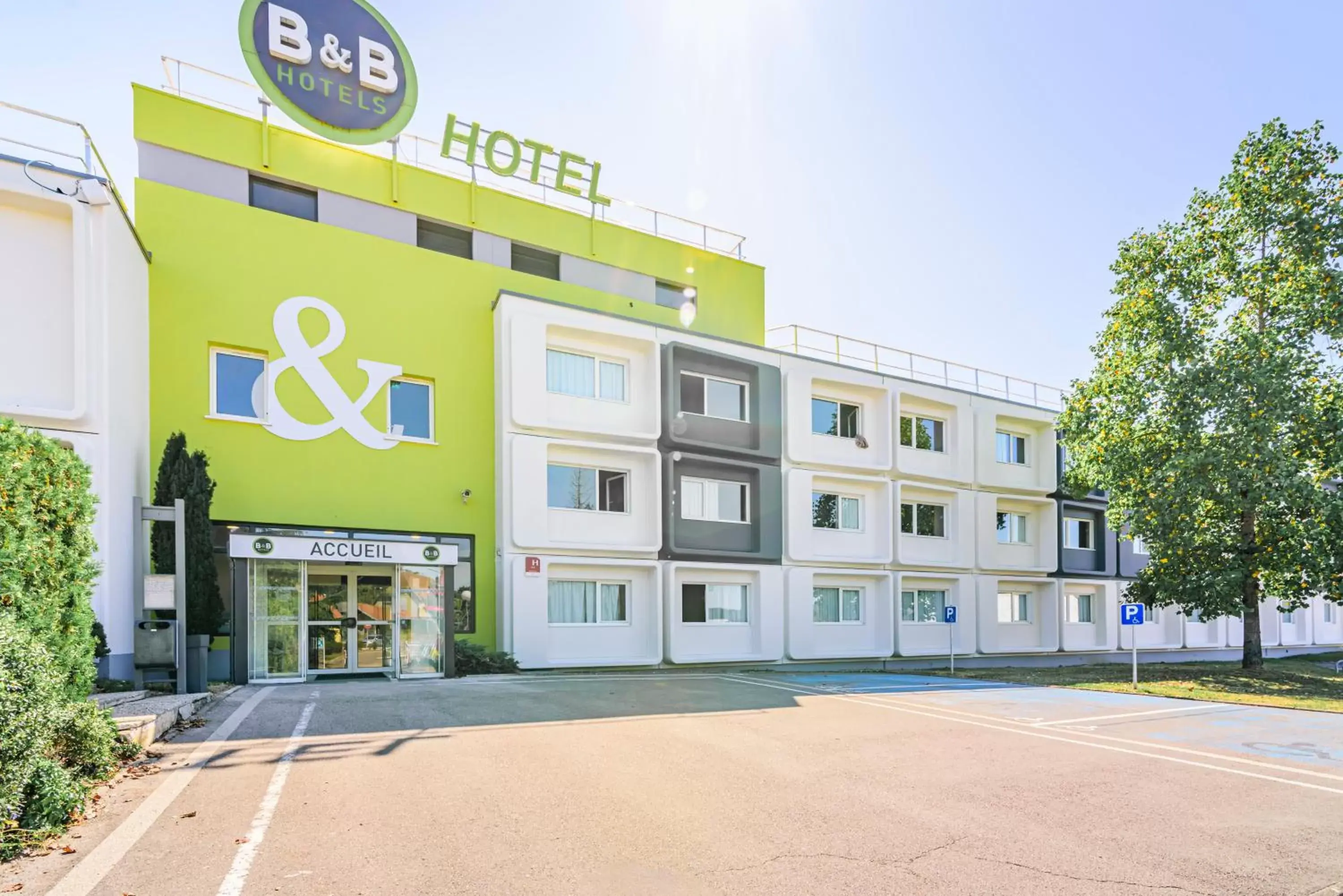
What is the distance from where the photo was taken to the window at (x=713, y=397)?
2450 cm

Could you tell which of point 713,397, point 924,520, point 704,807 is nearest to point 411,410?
point 713,397

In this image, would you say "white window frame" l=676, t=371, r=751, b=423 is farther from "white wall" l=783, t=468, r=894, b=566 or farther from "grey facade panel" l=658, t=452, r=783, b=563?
"white wall" l=783, t=468, r=894, b=566

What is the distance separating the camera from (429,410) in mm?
21109

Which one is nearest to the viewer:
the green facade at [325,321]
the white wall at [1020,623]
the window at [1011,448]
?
the green facade at [325,321]

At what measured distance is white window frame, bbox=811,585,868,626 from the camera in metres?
26.2

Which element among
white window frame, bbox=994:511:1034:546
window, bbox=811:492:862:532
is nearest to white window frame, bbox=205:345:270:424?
window, bbox=811:492:862:532

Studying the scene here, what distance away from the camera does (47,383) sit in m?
14.0

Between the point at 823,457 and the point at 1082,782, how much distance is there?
18.6 metres

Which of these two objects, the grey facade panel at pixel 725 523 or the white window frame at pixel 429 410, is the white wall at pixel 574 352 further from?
the white window frame at pixel 429 410

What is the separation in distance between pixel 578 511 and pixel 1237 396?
1779 cm

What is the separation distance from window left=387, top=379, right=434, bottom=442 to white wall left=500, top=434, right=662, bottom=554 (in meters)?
2.12

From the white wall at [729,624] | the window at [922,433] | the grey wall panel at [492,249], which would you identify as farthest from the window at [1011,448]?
the grey wall panel at [492,249]

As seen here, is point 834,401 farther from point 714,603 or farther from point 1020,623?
point 1020,623

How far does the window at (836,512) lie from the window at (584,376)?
25.1ft
